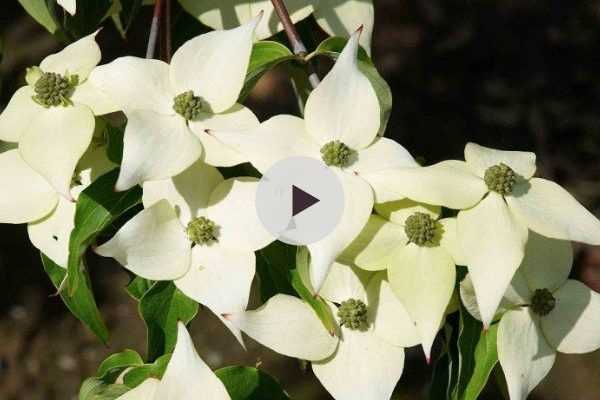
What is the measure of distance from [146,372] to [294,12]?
40 cm

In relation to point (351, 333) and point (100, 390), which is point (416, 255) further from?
point (100, 390)

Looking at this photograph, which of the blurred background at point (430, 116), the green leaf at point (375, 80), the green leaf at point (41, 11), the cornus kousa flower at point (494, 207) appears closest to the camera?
the cornus kousa flower at point (494, 207)

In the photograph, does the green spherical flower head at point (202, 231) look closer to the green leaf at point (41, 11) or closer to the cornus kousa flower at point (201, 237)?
the cornus kousa flower at point (201, 237)

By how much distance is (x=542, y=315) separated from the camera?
2.34 ft

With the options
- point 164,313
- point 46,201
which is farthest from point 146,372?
point 46,201

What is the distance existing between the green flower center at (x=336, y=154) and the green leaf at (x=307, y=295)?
7cm

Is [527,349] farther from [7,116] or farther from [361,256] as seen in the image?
[7,116]

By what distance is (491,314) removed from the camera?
0.62m

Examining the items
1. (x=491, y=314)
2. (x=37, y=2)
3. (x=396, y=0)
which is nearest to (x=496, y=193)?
(x=491, y=314)

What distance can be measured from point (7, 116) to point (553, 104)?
173cm

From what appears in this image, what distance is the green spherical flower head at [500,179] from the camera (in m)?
0.67

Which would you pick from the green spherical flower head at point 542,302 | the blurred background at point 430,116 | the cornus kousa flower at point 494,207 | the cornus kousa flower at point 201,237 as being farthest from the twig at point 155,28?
the blurred background at point 430,116

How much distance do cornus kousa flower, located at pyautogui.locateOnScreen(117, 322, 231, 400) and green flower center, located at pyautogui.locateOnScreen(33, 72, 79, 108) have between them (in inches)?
8.4
